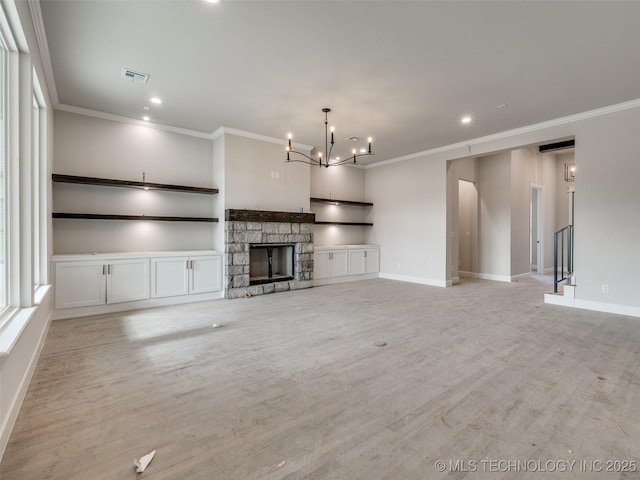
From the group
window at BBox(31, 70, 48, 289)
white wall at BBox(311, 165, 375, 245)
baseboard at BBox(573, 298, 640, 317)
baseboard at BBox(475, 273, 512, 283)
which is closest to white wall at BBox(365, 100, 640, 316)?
baseboard at BBox(573, 298, 640, 317)

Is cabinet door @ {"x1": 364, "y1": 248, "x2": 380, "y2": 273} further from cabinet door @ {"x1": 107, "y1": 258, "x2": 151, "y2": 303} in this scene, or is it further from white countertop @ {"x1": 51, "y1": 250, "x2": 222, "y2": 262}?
cabinet door @ {"x1": 107, "y1": 258, "x2": 151, "y2": 303}

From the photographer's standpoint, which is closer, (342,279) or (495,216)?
(342,279)

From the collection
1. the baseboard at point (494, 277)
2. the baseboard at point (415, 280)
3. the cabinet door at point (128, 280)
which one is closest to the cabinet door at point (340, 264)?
the baseboard at point (415, 280)

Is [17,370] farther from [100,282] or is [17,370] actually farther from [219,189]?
[219,189]

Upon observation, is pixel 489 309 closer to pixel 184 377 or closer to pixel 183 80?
pixel 184 377

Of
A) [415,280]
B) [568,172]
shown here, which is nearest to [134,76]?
[415,280]

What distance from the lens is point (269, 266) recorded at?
6477mm

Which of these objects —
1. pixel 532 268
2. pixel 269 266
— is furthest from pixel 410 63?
pixel 532 268

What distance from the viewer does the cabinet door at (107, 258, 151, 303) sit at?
4582mm

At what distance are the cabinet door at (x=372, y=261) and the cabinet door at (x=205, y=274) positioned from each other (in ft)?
12.3

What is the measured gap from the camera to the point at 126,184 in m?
5.02

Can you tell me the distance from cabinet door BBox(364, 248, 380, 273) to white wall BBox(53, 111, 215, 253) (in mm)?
3791

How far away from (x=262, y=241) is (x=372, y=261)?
327 centimetres

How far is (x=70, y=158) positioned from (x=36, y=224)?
1.75m
